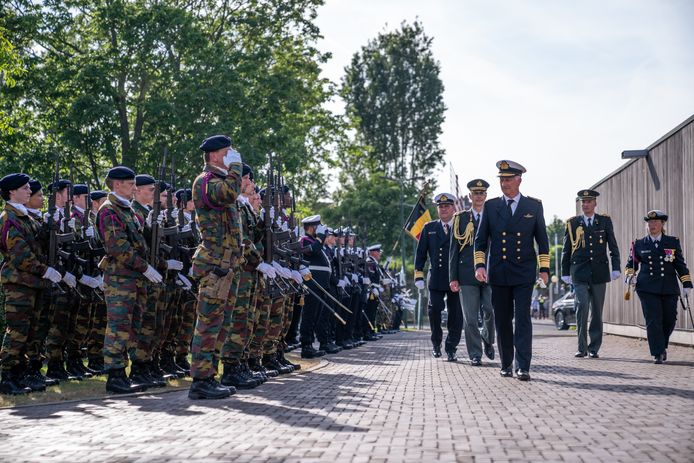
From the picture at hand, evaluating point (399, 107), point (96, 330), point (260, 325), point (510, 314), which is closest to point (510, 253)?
point (510, 314)

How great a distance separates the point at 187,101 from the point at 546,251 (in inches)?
706

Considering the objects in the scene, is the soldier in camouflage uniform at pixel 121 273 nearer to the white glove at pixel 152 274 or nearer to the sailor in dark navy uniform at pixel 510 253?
the white glove at pixel 152 274

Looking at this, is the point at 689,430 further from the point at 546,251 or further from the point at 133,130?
the point at 133,130

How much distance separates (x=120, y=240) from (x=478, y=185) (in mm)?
5722

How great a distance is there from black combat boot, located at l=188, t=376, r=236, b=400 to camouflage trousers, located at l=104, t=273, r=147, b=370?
42.8 inches

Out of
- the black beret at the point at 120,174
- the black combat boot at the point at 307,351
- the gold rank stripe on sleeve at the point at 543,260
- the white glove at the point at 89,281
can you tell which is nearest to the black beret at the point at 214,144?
the black beret at the point at 120,174

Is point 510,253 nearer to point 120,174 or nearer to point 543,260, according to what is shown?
point 543,260

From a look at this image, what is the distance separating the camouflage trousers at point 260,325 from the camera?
11.4m

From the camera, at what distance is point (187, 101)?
1096 inches

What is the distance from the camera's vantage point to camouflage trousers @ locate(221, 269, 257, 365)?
10.2 m

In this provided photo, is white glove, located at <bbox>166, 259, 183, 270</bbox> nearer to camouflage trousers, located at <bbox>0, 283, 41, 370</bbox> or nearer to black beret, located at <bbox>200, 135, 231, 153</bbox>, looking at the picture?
camouflage trousers, located at <bbox>0, 283, 41, 370</bbox>

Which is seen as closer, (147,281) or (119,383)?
(119,383)

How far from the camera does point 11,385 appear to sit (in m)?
10.0

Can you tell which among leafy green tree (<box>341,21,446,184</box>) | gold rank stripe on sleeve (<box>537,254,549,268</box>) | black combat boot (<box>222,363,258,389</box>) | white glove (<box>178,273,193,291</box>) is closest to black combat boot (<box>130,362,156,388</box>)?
black combat boot (<box>222,363,258,389</box>)
